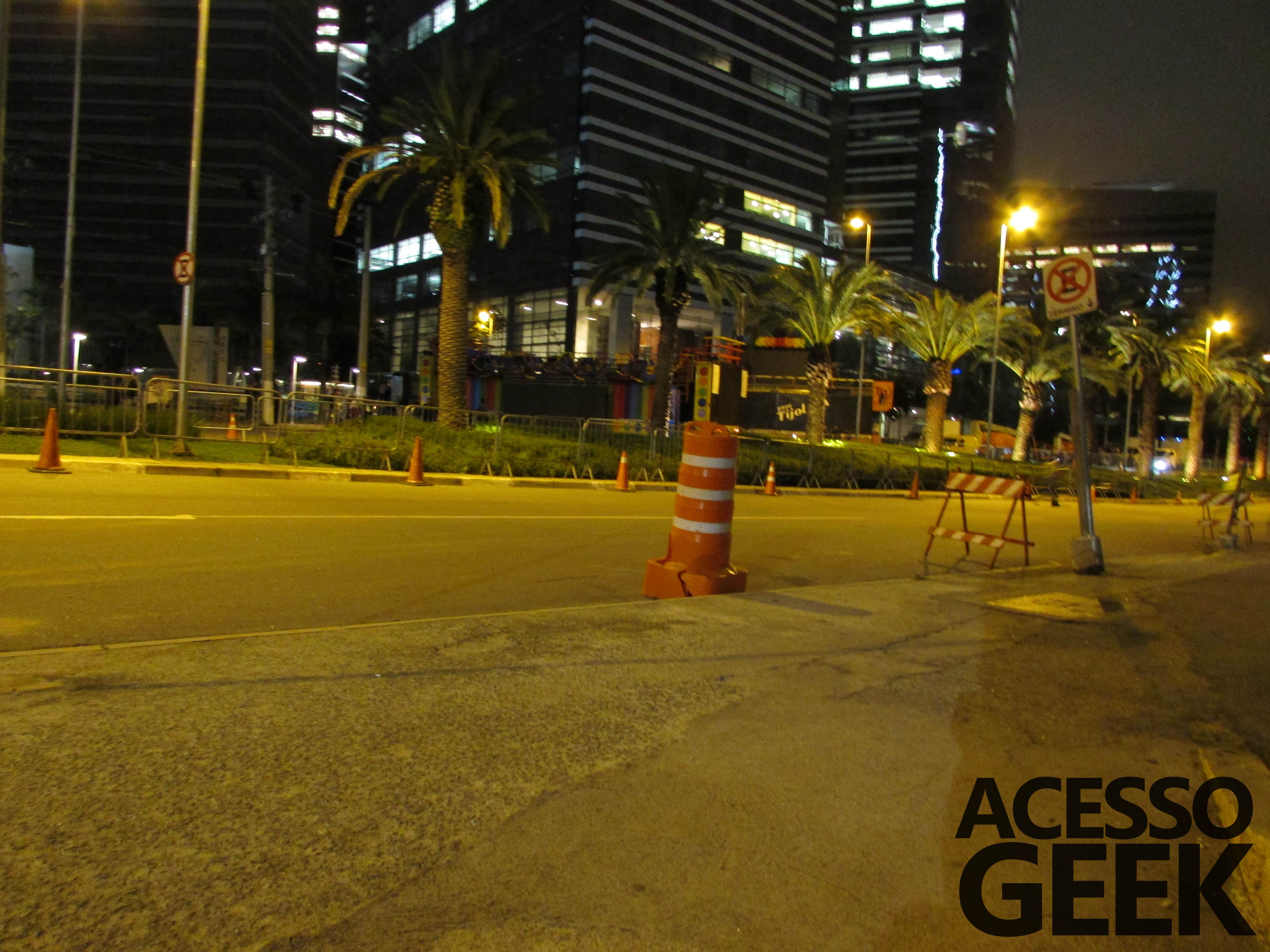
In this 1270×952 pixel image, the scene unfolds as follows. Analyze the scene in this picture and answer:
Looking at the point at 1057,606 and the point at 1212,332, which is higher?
the point at 1212,332

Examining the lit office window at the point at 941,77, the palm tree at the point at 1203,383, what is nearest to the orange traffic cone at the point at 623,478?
the palm tree at the point at 1203,383

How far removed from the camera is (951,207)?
157m

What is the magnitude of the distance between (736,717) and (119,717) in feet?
9.39

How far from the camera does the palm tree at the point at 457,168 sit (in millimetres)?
24984

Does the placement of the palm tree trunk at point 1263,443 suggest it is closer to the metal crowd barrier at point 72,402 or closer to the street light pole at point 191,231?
the street light pole at point 191,231

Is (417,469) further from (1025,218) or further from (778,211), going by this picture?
(778,211)

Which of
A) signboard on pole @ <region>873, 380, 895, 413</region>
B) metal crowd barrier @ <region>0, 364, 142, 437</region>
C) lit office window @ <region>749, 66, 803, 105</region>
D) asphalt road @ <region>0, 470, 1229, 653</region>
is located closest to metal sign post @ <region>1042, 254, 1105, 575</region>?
asphalt road @ <region>0, 470, 1229, 653</region>

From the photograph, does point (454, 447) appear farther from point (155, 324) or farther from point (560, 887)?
point (155, 324)

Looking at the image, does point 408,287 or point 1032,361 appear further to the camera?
point 408,287

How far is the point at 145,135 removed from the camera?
104625 millimetres

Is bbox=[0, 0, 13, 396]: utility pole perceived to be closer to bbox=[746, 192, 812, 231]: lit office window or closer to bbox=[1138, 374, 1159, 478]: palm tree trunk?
bbox=[1138, 374, 1159, 478]: palm tree trunk

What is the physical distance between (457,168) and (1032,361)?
33.4m

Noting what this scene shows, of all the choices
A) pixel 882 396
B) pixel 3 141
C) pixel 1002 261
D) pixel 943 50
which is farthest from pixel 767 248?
pixel 943 50

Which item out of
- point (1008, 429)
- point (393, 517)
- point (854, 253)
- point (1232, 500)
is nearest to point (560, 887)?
point (393, 517)
